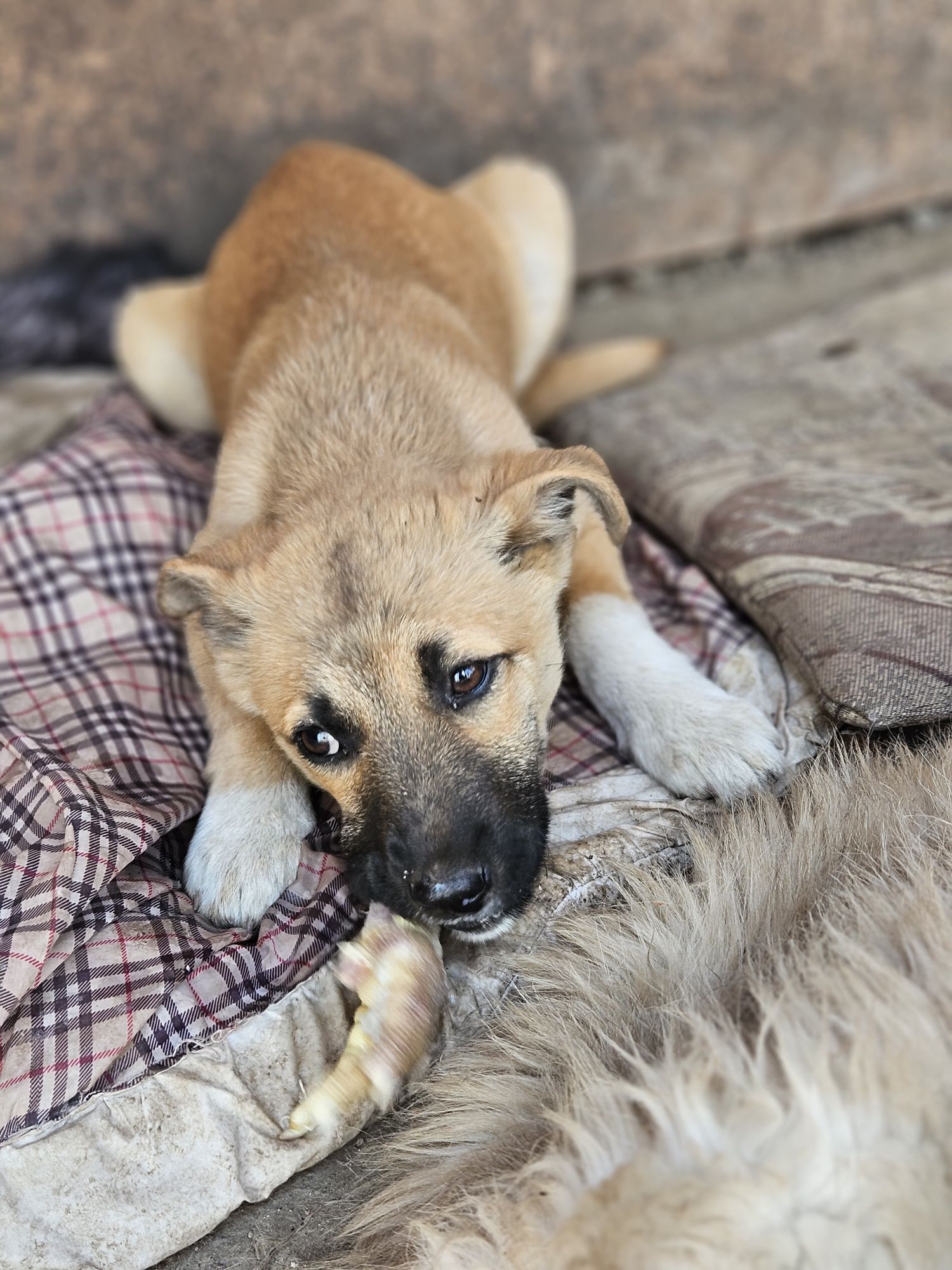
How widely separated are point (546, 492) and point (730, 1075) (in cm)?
119

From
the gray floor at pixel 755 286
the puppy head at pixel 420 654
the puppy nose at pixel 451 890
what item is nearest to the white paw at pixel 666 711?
the puppy head at pixel 420 654

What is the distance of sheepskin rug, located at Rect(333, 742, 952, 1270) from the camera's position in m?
1.48

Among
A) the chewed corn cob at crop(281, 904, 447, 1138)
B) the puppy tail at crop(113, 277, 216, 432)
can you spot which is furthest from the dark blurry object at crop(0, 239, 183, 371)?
the chewed corn cob at crop(281, 904, 447, 1138)

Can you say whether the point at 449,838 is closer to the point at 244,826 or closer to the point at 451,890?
the point at 451,890

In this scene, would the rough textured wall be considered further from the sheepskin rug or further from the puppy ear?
the sheepskin rug

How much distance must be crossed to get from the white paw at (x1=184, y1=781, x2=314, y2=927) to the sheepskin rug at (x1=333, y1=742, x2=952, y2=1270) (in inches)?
20.6

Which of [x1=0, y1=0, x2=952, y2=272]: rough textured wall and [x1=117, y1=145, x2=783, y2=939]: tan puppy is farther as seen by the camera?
[x1=0, y1=0, x2=952, y2=272]: rough textured wall

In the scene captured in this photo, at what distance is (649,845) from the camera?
2350mm

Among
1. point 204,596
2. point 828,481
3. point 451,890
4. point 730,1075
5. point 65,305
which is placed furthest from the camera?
point 65,305

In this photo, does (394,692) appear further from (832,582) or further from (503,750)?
(832,582)

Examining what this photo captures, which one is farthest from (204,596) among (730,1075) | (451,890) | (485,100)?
(485,100)

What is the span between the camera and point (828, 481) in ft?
9.88

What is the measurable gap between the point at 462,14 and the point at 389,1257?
4198mm

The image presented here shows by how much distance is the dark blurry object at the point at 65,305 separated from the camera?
170 inches
